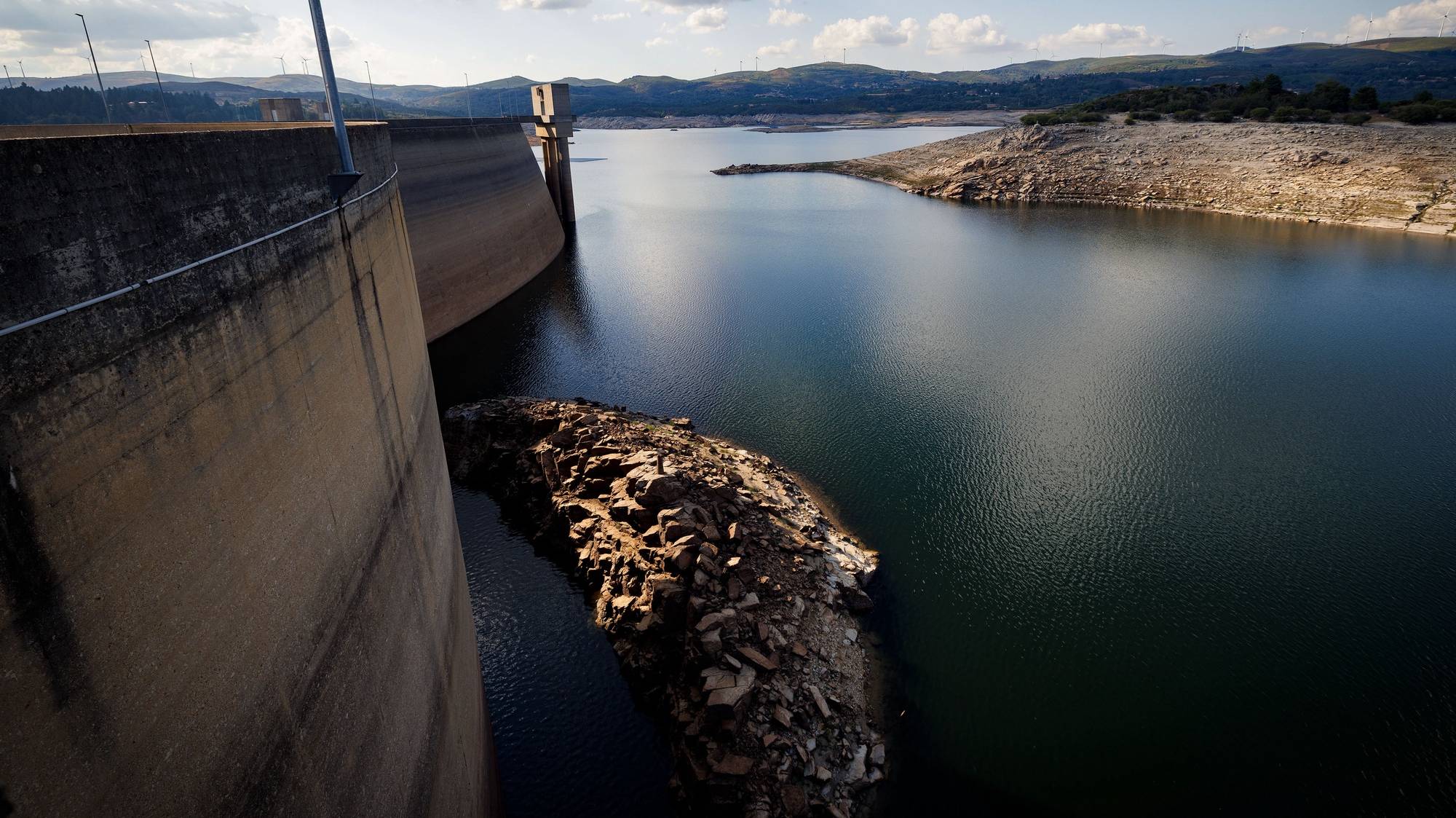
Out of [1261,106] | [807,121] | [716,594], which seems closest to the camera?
[716,594]

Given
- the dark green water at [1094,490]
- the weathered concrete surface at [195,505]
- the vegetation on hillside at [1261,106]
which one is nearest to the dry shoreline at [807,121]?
the vegetation on hillside at [1261,106]

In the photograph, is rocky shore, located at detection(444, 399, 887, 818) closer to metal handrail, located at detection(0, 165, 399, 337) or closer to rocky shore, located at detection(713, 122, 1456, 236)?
metal handrail, located at detection(0, 165, 399, 337)

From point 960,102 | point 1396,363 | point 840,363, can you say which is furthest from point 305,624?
point 960,102

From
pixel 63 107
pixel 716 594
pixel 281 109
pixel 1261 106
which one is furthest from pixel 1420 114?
pixel 63 107

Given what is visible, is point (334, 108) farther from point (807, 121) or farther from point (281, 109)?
point (807, 121)

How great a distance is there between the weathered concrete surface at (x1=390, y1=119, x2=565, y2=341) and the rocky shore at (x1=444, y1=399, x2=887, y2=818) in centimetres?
1171

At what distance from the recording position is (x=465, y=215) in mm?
31453

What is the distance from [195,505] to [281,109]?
1379 inches

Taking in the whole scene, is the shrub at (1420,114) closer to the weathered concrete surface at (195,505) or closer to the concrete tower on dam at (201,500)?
the concrete tower on dam at (201,500)

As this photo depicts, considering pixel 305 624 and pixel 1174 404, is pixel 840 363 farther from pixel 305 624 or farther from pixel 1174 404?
pixel 305 624

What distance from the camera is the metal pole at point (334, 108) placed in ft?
24.5

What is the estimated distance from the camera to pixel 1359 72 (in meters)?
143

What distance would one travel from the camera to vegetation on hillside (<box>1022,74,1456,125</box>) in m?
55.2

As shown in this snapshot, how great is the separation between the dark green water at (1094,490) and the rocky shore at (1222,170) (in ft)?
35.9
